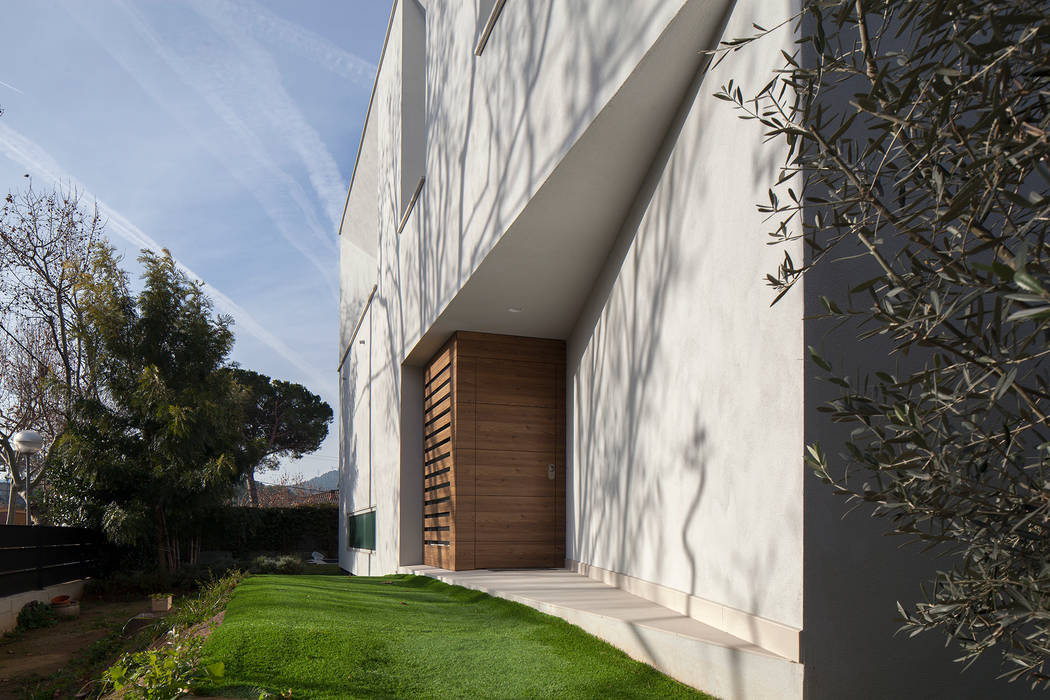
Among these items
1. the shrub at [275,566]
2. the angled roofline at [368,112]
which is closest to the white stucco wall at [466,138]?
the angled roofline at [368,112]

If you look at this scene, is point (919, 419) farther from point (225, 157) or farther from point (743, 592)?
point (225, 157)

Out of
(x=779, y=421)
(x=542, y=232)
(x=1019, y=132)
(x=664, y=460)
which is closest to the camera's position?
(x=1019, y=132)

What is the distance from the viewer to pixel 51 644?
8.23 meters

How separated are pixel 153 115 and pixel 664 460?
51.7ft

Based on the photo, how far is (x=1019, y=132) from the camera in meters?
1.26

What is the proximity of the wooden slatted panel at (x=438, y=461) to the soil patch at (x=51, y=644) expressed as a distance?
384 cm

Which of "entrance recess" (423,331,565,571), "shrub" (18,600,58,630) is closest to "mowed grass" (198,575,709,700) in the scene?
"entrance recess" (423,331,565,571)

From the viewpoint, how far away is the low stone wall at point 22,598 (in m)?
8.87

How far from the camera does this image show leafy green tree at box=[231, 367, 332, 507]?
1182 inches

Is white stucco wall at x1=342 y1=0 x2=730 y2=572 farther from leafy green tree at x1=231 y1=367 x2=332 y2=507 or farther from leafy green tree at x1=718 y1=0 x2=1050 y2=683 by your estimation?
leafy green tree at x1=231 y1=367 x2=332 y2=507

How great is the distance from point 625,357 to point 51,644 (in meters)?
7.16

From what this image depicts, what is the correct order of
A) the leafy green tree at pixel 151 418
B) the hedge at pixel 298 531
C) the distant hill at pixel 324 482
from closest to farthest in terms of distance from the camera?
the leafy green tree at pixel 151 418 → the hedge at pixel 298 531 → the distant hill at pixel 324 482

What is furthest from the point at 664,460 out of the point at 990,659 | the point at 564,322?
the point at 564,322

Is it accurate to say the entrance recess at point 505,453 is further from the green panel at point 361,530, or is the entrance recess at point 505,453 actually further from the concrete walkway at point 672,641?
the green panel at point 361,530
